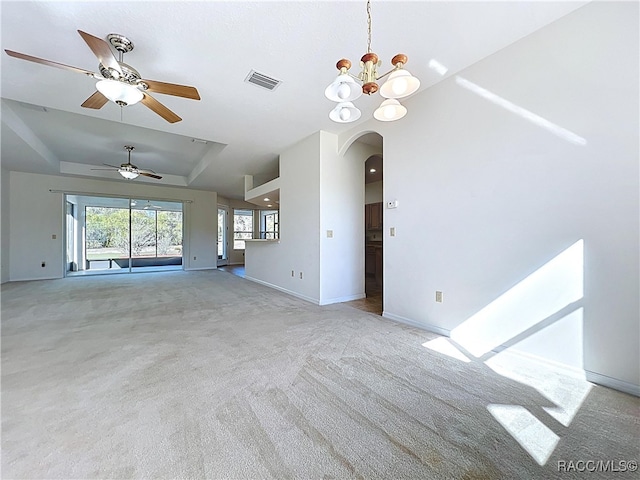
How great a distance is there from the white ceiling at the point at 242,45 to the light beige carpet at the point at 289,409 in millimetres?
2726

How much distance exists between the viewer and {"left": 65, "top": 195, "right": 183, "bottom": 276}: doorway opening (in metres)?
8.12

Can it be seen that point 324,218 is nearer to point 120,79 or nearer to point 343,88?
point 343,88

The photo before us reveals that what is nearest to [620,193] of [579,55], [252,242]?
[579,55]

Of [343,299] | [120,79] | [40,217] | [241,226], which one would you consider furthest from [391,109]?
[241,226]

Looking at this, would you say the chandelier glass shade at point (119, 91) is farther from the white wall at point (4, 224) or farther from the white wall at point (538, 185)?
the white wall at point (4, 224)

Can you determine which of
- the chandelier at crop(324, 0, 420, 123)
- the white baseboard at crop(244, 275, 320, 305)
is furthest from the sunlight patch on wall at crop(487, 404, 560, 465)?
the white baseboard at crop(244, 275, 320, 305)

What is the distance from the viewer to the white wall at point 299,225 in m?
4.29

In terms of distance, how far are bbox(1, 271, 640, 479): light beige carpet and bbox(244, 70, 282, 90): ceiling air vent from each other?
109 inches

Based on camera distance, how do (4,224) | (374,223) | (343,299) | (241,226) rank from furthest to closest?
1. (241,226)
2. (374,223)
3. (4,224)
4. (343,299)

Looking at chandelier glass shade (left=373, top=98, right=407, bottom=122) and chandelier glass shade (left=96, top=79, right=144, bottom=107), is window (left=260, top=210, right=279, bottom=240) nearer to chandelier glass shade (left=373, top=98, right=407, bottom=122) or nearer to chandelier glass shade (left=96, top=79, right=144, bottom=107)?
chandelier glass shade (left=96, top=79, right=144, bottom=107)

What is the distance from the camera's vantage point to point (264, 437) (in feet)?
4.46

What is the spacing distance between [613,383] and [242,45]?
3.88m

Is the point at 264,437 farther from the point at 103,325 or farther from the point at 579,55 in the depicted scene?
the point at 579,55

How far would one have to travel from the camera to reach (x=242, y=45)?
7.61ft
